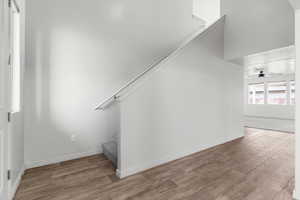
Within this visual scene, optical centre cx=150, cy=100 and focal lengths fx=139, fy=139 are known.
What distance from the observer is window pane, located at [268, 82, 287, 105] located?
721 centimetres

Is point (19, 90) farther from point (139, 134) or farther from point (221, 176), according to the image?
point (221, 176)

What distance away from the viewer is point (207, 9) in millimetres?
5211

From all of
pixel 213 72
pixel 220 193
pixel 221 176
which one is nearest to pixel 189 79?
pixel 213 72

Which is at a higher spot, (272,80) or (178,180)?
(272,80)

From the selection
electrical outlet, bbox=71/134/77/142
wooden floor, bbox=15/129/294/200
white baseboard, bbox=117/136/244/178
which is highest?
electrical outlet, bbox=71/134/77/142

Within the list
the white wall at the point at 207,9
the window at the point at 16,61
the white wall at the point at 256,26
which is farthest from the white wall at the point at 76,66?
the white wall at the point at 207,9

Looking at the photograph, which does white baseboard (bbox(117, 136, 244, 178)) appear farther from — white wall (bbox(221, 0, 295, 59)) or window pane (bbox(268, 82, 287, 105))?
window pane (bbox(268, 82, 287, 105))

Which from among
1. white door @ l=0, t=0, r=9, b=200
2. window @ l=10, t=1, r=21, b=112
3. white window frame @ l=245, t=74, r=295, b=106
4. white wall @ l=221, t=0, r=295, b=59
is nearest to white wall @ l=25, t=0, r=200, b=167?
window @ l=10, t=1, r=21, b=112

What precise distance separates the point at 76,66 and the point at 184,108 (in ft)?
7.27

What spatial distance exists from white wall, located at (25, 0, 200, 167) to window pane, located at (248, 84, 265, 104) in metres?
7.81

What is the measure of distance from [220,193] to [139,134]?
1241mm

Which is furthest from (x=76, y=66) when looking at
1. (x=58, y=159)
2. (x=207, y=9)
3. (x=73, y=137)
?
(x=207, y=9)

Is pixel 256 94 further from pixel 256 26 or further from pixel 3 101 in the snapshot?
pixel 3 101

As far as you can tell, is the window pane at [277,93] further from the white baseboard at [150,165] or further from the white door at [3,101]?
the white door at [3,101]
